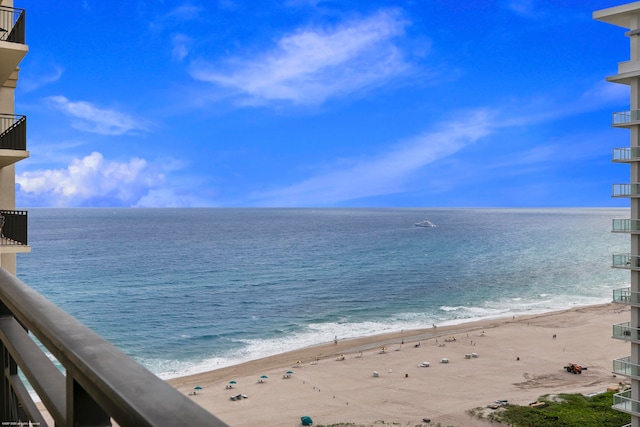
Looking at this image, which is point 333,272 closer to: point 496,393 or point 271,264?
point 271,264

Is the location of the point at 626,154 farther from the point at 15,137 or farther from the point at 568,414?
the point at 15,137

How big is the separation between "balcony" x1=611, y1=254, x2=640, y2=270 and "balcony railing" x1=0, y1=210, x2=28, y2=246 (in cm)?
1491

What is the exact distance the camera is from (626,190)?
16.0 metres

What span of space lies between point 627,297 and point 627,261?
126cm

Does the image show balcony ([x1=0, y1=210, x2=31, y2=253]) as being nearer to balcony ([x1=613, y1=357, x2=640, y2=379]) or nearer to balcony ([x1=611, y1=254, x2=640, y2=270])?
balcony ([x1=611, y1=254, x2=640, y2=270])

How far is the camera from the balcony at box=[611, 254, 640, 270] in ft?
51.5

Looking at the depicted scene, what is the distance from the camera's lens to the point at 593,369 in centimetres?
3069

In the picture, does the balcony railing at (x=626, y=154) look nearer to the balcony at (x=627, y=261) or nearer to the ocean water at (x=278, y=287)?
the balcony at (x=627, y=261)

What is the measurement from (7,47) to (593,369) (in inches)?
1243

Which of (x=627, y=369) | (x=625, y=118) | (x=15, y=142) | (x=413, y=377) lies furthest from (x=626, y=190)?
(x=413, y=377)

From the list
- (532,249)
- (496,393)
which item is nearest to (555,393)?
(496,393)

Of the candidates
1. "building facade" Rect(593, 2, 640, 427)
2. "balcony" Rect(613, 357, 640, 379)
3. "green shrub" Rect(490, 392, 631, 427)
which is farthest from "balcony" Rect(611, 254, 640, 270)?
"green shrub" Rect(490, 392, 631, 427)

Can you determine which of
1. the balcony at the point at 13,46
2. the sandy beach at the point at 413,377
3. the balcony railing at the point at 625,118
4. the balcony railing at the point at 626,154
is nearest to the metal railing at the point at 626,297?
the balcony railing at the point at 626,154

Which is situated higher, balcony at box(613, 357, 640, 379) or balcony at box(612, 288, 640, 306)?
balcony at box(612, 288, 640, 306)
